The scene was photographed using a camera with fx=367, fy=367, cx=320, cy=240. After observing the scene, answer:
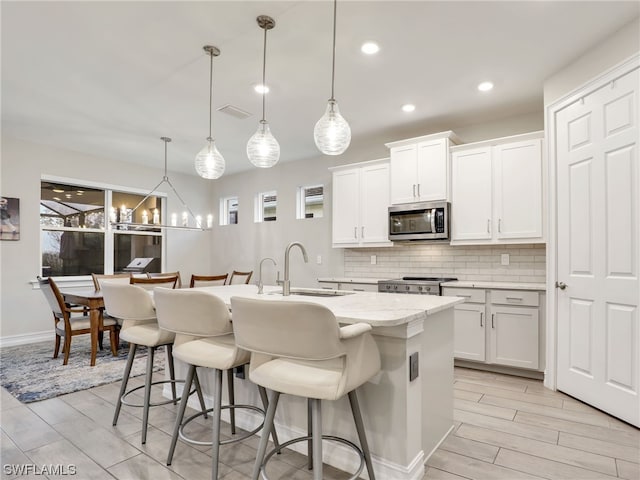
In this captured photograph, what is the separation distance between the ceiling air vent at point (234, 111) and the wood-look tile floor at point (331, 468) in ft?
9.30

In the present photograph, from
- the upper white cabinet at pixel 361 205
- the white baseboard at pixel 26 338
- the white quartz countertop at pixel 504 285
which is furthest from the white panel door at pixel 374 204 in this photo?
the white baseboard at pixel 26 338

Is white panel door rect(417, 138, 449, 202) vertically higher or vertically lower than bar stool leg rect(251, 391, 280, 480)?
higher

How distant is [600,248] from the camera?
8.91 ft

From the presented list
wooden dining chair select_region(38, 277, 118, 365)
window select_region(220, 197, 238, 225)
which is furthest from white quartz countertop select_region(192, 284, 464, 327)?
window select_region(220, 197, 238, 225)

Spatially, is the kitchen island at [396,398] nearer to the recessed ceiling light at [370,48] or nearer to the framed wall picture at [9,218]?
the recessed ceiling light at [370,48]

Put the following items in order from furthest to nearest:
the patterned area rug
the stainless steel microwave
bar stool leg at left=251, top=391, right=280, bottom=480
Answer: the stainless steel microwave
the patterned area rug
bar stool leg at left=251, top=391, right=280, bottom=480

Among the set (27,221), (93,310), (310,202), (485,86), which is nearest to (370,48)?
(485,86)

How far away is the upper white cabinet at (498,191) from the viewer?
3.54 m

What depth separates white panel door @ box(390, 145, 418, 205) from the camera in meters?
4.18

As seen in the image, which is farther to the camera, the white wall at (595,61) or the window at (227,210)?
the window at (227,210)

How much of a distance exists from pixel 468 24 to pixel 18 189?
548cm

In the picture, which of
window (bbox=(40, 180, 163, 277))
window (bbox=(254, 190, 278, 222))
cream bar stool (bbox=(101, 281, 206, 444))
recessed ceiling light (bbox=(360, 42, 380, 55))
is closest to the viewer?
cream bar stool (bbox=(101, 281, 206, 444))

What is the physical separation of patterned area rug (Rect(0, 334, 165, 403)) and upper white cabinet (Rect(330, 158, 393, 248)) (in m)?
2.66

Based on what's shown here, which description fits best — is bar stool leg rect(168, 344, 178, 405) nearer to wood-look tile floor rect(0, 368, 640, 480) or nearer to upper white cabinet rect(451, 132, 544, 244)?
wood-look tile floor rect(0, 368, 640, 480)
